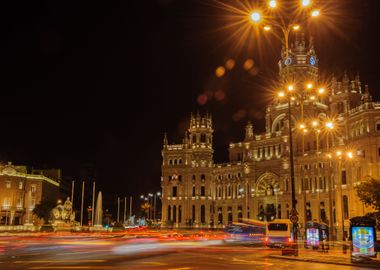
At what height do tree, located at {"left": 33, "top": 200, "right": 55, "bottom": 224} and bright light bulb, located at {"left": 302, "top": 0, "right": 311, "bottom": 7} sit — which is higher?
bright light bulb, located at {"left": 302, "top": 0, "right": 311, "bottom": 7}

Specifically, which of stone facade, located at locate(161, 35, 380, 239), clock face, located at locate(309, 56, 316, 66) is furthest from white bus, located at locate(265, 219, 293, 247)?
clock face, located at locate(309, 56, 316, 66)

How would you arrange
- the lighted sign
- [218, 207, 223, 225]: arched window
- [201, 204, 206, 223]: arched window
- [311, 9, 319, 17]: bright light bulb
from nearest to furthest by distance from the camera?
[311, 9, 319, 17]: bright light bulb
[218, 207, 223, 225]: arched window
the lighted sign
[201, 204, 206, 223]: arched window

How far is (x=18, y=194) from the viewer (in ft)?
310

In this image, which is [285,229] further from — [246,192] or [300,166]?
[246,192]

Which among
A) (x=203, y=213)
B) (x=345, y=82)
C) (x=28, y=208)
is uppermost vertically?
(x=345, y=82)

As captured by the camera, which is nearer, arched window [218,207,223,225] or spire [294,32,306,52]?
arched window [218,207,223,225]

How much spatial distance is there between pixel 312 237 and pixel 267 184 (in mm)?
65752

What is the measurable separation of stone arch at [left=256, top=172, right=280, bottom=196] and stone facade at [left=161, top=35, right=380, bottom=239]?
226mm

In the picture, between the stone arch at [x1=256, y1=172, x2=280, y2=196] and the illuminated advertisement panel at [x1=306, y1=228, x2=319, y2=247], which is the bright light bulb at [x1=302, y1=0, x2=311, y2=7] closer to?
the illuminated advertisement panel at [x1=306, y1=228, x2=319, y2=247]

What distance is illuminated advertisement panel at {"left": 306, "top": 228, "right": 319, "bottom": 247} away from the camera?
31953 millimetres

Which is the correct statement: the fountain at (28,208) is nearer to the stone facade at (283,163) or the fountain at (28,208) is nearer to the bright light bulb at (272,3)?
the stone facade at (283,163)

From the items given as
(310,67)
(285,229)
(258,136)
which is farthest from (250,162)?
(285,229)

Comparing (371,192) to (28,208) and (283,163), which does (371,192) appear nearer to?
(283,163)

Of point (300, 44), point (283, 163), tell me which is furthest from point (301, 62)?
point (283, 163)
